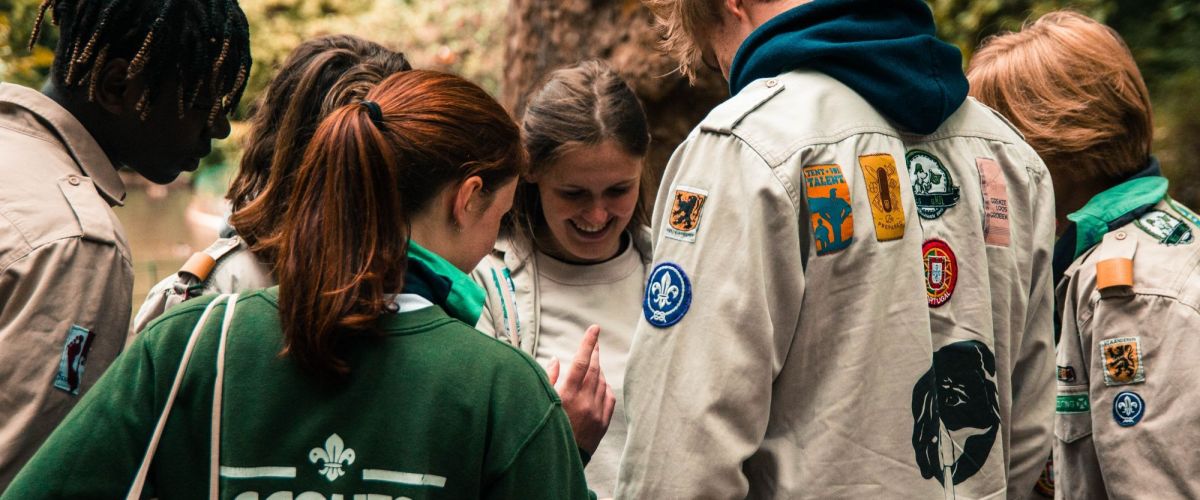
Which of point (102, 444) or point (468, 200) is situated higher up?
point (468, 200)

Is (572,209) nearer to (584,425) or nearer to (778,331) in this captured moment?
(584,425)

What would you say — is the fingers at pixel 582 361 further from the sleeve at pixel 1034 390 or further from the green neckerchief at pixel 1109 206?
the green neckerchief at pixel 1109 206

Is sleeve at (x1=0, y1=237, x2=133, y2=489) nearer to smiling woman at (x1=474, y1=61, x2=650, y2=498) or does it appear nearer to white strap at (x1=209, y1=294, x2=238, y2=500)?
white strap at (x1=209, y1=294, x2=238, y2=500)

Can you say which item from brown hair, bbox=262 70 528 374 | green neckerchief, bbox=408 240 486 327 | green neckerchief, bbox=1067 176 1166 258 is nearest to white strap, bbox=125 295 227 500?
brown hair, bbox=262 70 528 374

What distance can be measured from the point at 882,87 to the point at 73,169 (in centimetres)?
160

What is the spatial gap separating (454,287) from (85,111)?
3.68ft

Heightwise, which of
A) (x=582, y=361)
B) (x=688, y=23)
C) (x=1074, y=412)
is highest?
(x=688, y=23)

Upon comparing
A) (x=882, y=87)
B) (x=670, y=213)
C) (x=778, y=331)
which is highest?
(x=882, y=87)

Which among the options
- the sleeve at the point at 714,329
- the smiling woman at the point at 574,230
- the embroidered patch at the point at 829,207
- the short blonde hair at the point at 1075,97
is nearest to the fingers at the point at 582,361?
the sleeve at the point at 714,329

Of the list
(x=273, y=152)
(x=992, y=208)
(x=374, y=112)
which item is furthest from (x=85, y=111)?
(x=992, y=208)

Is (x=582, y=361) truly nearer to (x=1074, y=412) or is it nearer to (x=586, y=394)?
(x=586, y=394)

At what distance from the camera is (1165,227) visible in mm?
2611

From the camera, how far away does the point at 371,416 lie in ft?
5.24

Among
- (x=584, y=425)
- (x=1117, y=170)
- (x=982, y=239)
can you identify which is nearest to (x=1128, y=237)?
(x=1117, y=170)
